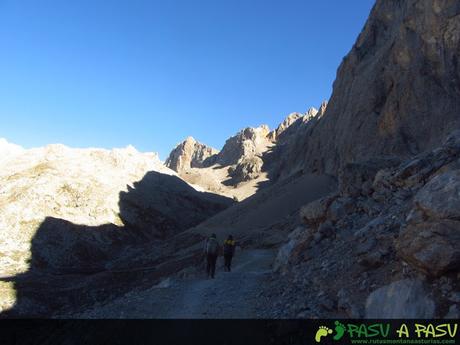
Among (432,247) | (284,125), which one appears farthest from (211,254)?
(284,125)

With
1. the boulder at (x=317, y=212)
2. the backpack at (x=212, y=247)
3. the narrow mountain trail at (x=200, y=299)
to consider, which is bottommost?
the narrow mountain trail at (x=200, y=299)

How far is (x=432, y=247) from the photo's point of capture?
1055 centimetres

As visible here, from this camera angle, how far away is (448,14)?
3862cm

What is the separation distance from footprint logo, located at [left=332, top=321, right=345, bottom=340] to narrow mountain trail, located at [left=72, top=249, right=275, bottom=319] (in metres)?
3.46

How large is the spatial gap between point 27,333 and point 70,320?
3.48m

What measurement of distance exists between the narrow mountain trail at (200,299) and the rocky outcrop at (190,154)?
528 feet

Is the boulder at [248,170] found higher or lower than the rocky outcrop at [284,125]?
lower

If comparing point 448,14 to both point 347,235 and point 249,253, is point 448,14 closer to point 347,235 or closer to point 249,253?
point 249,253

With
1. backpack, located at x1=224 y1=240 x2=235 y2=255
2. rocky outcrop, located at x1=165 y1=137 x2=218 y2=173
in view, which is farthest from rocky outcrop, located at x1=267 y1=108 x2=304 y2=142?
backpack, located at x1=224 y1=240 x2=235 y2=255

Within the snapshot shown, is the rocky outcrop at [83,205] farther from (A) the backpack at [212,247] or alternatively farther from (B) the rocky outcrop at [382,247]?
(B) the rocky outcrop at [382,247]

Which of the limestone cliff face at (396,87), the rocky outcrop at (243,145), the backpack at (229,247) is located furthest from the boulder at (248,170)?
the backpack at (229,247)

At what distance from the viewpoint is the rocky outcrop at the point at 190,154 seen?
185625mm

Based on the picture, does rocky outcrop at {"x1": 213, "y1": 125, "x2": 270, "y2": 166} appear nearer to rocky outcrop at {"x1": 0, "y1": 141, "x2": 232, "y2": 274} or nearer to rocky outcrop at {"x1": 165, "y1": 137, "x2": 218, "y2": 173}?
rocky outcrop at {"x1": 165, "y1": 137, "x2": 218, "y2": 173}

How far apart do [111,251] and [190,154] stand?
144 m
